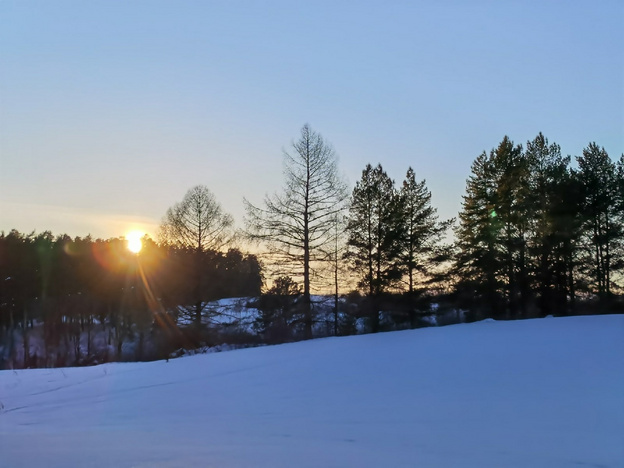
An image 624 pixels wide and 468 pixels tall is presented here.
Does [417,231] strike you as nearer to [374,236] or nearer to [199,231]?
[374,236]

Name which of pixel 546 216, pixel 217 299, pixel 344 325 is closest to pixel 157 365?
pixel 344 325

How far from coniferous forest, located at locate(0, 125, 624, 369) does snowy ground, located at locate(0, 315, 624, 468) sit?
13.8 metres

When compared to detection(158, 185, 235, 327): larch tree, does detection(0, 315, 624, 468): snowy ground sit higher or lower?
lower

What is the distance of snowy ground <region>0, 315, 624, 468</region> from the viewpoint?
169 inches

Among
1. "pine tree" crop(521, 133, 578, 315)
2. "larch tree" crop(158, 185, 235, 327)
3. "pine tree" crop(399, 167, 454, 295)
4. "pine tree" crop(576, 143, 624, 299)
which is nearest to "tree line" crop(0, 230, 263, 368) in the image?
"larch tree" crop(158, 185, 235, 327)

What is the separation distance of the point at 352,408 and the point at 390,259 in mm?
23795

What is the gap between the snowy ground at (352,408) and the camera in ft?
14.1

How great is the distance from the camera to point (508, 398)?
6590 mm

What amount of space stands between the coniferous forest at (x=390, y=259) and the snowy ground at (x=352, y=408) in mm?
13821

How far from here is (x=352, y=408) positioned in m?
6.71

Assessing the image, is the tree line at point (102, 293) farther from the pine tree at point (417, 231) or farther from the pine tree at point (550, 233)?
the pine tree at point (550, 233)

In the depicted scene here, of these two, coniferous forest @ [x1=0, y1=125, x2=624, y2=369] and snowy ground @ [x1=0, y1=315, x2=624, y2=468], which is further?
coniferous forest @ [x1=0, y1=125, x2=624, y2=369]

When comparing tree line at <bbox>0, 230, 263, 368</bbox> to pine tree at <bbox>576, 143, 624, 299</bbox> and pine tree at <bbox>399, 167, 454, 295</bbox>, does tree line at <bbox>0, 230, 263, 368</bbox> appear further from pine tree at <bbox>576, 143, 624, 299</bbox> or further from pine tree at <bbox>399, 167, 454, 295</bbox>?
pine tree at <bbox>576, 143, 624, 299</bbox>

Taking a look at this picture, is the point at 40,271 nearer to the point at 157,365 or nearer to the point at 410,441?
the point at 157,365
